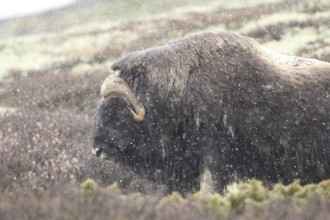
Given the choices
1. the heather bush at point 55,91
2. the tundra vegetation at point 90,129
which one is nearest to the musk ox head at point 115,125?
the tundra vegetation at point 90,129

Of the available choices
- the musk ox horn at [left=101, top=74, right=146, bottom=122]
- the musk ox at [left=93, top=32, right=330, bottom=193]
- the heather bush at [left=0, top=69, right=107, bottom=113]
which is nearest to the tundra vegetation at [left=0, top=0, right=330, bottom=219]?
the heather bush at [left=0, top=69, right=107, bottom=113]

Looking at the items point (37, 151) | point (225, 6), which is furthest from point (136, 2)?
point (37, 151)

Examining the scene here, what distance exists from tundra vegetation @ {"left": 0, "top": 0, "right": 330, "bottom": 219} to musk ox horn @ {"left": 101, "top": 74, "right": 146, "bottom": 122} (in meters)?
0.70

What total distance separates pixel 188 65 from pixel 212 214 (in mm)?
2423

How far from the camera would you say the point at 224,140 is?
18.1 ft

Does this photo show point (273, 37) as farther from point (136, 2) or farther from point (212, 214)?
point (136, 2)

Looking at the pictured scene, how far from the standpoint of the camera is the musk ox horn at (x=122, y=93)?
18.9 feet

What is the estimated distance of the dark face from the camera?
590cm

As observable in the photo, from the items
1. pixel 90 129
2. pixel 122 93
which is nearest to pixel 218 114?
pixel 122 93

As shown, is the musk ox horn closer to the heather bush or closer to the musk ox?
the musk ox

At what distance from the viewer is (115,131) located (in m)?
5.90

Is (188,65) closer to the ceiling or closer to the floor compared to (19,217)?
closer to the ceiling

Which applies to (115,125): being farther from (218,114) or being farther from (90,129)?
(90,129)

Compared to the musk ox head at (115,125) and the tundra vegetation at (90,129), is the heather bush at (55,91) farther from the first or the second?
the musk ox head at (115,125)
